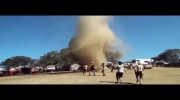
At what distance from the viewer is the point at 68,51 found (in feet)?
61.4

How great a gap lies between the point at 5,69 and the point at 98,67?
16.9ft
